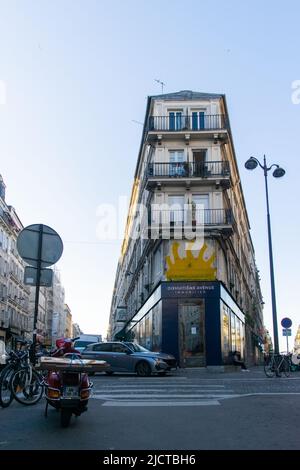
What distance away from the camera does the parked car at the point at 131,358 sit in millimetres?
20812

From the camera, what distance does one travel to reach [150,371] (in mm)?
20625

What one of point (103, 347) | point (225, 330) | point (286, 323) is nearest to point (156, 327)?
point (225, 330)

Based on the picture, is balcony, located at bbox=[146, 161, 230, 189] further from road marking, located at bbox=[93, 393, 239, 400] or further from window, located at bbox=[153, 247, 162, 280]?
road marking, located at bbox=[93, 393, 239, 400]

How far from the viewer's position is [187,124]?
111ft

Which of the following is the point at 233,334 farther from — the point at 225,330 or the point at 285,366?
the point at 285,366

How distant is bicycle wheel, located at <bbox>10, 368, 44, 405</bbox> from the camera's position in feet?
30.7

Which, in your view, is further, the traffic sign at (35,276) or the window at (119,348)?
the window at (119,348)

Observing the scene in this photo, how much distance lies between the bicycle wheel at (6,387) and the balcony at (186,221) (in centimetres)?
2219

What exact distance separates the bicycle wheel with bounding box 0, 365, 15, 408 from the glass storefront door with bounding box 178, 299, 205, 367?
20.1 metres

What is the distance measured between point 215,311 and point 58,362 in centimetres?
2217

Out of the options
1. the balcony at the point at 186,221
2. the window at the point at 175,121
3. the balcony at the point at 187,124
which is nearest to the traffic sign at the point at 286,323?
the balcony at the point at 186,221

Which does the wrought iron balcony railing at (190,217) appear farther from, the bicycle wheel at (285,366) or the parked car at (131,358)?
the bicycle wheel at (285,366)

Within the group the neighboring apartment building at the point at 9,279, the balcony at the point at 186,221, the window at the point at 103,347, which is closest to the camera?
the window at the point at 103,347

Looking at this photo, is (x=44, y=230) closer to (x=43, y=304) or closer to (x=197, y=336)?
(x=197, y=336)
